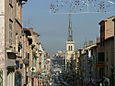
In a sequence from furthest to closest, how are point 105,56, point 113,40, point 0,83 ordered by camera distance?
point 105,56 → point 113,40 → point 0,83

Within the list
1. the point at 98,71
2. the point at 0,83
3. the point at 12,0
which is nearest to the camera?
the point at 0,83

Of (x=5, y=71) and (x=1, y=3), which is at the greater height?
(x=1, y=3)

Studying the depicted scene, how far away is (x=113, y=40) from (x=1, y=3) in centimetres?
3390

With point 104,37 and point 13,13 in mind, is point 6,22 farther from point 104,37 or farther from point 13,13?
point 104,37

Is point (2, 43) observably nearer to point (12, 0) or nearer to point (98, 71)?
point (12, 0)

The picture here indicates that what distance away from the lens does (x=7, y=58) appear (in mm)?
25703

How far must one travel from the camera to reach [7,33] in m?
26.2

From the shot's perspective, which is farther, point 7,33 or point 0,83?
point 7,33

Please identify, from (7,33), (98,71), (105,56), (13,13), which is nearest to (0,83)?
(7,33)

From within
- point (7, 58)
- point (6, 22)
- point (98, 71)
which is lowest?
point (98, 71)

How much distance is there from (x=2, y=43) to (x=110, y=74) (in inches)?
1413

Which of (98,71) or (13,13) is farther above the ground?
(13,13)

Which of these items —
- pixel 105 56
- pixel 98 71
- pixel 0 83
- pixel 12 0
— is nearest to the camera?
pixel 0 83

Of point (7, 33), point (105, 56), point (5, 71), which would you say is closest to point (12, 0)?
point (7, 33)
